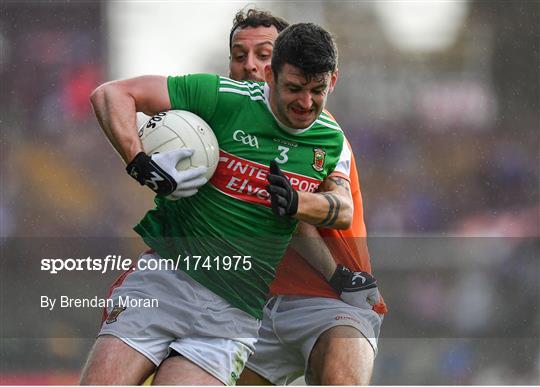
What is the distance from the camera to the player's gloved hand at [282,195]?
267 centimetres

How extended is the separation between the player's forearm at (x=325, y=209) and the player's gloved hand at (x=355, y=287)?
387mm

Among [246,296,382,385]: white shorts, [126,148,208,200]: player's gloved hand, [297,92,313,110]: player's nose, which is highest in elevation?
[297,92,313,110]: player's nose

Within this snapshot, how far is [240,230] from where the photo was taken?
9.36 ft

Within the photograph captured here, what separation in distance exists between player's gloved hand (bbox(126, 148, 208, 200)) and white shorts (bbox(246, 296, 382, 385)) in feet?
2.22

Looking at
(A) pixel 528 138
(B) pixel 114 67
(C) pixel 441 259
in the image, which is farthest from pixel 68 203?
(A) pixel 528 138

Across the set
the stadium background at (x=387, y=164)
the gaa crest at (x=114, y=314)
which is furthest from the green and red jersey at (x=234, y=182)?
the stadium background at (x=387, y=164)

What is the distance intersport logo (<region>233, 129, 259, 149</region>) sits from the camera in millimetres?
2830

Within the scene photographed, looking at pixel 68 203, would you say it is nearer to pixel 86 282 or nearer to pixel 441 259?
pixel 86 282

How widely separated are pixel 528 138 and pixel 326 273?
8.39 ft

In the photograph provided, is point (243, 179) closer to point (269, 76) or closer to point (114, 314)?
point (269, 76)

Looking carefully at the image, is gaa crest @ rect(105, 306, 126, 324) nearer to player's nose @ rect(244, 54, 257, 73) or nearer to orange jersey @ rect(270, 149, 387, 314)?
orange jersey @ rect(270, 149, 387, 314)

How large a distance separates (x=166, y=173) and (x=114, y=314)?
46 cm

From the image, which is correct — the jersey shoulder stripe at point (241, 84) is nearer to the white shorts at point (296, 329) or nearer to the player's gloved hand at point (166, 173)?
the player's gloved hand at point (166, 173)

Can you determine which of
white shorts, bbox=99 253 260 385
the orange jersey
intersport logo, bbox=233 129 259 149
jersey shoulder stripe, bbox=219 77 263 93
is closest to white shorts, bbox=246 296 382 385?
the orange jersey
